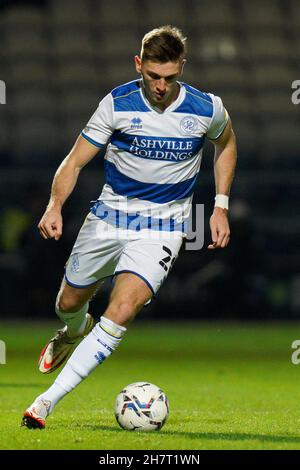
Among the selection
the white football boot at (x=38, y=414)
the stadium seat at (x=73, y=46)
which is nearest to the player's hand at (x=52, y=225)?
the white football boot at (x=38, y=414)

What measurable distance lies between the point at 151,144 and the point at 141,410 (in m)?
1.42

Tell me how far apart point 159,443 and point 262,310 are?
1024 cm

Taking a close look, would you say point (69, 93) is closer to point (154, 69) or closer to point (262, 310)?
point (262, 310)

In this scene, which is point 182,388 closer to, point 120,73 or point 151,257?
point 151,257

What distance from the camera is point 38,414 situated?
16.8ft

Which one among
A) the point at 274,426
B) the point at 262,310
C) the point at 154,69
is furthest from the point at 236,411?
the point at 262,310

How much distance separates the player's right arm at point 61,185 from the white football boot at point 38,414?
815mm

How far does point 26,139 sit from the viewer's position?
19.7 meters

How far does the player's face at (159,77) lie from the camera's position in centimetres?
536

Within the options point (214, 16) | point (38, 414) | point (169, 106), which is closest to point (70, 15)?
point (214, 16)

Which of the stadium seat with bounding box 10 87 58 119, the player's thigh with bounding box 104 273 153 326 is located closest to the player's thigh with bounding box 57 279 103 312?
the player's thigh with bounding box 104 273 153 326

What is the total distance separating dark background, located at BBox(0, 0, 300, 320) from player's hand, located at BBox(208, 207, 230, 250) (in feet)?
29.5

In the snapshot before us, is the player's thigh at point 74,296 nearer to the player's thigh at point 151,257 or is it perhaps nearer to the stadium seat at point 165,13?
the player's thigh at point 151,257

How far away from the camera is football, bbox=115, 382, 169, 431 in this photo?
530 centimetres
